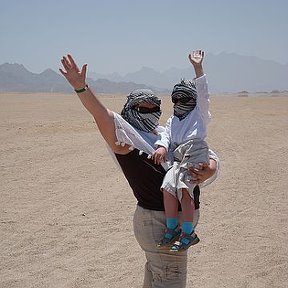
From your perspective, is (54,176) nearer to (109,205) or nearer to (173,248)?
(109,205)

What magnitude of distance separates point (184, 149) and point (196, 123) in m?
0.18

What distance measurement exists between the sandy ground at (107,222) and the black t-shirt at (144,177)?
2.17 meters

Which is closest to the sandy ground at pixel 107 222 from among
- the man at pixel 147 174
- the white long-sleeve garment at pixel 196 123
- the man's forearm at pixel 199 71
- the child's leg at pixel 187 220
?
the man at pixel 147 174

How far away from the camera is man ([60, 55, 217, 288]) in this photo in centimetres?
266

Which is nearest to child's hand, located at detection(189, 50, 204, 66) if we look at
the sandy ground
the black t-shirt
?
the black t-shirt

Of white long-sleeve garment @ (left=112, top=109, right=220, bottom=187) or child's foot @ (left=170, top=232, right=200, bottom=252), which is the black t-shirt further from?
child's foot @ (left=170, top=232, right=200, bottom=252)

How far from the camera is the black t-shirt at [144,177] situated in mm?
2691

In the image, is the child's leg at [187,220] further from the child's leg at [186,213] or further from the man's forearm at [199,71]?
the man's forearm at [199,71]

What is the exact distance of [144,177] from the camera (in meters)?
2.73

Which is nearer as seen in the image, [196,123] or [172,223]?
[172,223]

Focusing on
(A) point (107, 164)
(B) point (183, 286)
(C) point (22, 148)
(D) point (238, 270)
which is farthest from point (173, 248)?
(C) point (22, 148)

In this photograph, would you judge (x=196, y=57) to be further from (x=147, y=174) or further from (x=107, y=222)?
(x=107, y=222)

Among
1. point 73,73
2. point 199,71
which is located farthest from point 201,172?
point 73,73

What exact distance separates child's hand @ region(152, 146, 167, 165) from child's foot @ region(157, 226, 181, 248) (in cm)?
40
